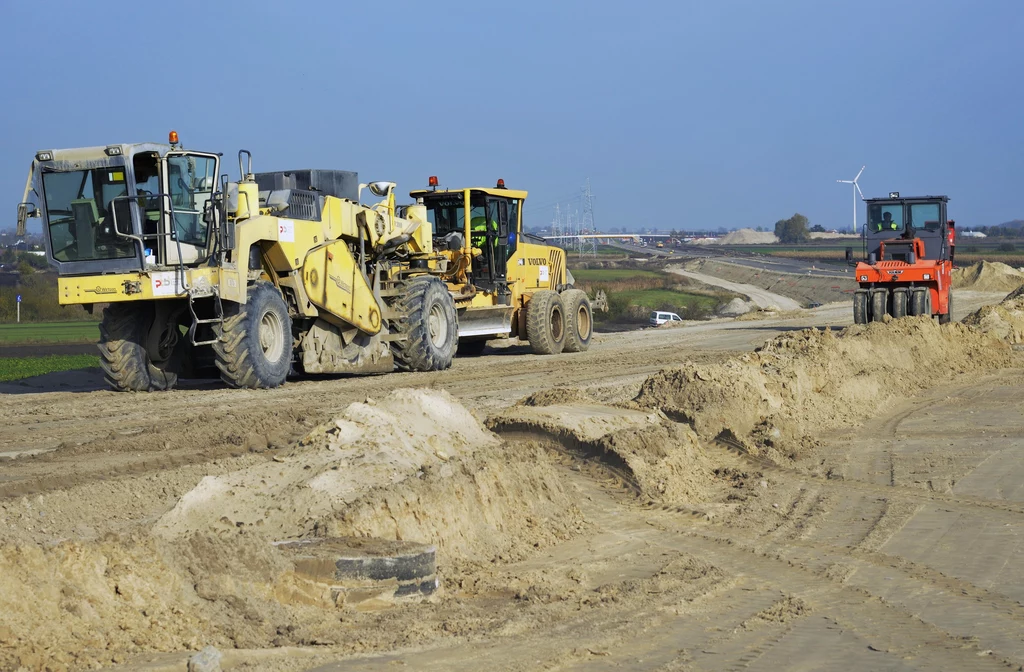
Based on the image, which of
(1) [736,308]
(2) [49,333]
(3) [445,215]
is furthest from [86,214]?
(1) [736,308]

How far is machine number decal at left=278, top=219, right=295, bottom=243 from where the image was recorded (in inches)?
546

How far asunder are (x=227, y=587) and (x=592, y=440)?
460 cm

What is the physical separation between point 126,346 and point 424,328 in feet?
14.1

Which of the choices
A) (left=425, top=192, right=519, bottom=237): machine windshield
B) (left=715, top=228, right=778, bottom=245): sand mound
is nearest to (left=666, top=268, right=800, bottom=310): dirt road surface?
(left=425, top=192, right=519, bottom=237): machine windshield

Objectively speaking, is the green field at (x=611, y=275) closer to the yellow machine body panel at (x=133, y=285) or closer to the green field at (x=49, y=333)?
the green field at (x=49, y=333)

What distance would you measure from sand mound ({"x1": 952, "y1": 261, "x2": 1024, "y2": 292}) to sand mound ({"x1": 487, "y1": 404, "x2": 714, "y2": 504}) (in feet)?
101

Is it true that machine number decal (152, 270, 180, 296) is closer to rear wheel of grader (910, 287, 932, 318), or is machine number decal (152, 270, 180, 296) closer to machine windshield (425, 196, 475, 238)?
machine windshield (425, 196, 475, 238)

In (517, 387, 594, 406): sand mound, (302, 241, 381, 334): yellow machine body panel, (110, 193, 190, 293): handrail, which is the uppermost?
(110, 193, 190, 293): handrail

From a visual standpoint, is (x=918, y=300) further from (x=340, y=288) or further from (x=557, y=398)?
(x=557, y=398)

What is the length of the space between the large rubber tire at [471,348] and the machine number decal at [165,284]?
7.86 m

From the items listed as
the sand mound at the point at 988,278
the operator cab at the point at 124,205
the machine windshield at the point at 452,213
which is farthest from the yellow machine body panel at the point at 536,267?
the sand mound at the point at 988,278

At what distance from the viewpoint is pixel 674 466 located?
9.20 meters

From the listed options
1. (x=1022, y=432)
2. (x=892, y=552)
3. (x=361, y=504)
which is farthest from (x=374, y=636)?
(x=1022, y=432)

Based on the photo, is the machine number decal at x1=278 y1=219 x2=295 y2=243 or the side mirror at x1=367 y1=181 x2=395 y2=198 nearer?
the machine number decal at x1=278 y1=219 x2=295 y2=243
